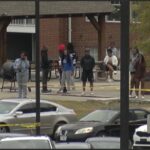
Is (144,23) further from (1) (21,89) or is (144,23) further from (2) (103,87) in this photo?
(2) (103,87)

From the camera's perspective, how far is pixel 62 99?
30.4m

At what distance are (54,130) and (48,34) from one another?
32863 millimetres

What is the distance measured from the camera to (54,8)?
42.0m

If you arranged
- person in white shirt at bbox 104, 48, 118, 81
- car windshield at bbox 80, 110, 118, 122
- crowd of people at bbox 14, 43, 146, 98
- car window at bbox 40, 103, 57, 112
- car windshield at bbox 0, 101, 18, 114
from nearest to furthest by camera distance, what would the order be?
car windshield at bbox 80, 110, 118, 122 → car windshield at bbox 0, 101, 18, 114 → car window at bbox 40, 103, 57, 112 → crowd of people at bbox 14, 43, 146, 98 → person in white shirt at bbox 104, 48, 118, 81

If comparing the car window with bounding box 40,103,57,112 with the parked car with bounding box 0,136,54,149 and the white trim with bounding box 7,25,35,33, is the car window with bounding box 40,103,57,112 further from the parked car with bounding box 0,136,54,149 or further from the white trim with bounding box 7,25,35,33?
the white trim with bounding box 7,25,35,33

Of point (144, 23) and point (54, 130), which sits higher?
point (144, 23)

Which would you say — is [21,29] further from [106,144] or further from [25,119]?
[106,144]

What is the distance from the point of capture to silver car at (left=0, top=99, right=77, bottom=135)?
20.9 meters

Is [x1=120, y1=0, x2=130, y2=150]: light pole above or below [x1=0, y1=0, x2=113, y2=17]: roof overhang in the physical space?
below

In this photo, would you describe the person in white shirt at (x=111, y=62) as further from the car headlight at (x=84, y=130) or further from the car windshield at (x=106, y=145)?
the car windshield at (x=106, y=145)

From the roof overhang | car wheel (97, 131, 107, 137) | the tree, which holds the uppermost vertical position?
the roof overhang

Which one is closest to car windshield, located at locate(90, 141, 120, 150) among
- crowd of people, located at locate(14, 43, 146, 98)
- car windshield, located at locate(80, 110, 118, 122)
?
car windshield, located at locate(80, 110, 118, 122)

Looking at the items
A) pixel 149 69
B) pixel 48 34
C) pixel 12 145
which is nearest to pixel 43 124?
pixel 12 145

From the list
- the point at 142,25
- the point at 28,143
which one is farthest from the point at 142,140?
the point at 142,25
